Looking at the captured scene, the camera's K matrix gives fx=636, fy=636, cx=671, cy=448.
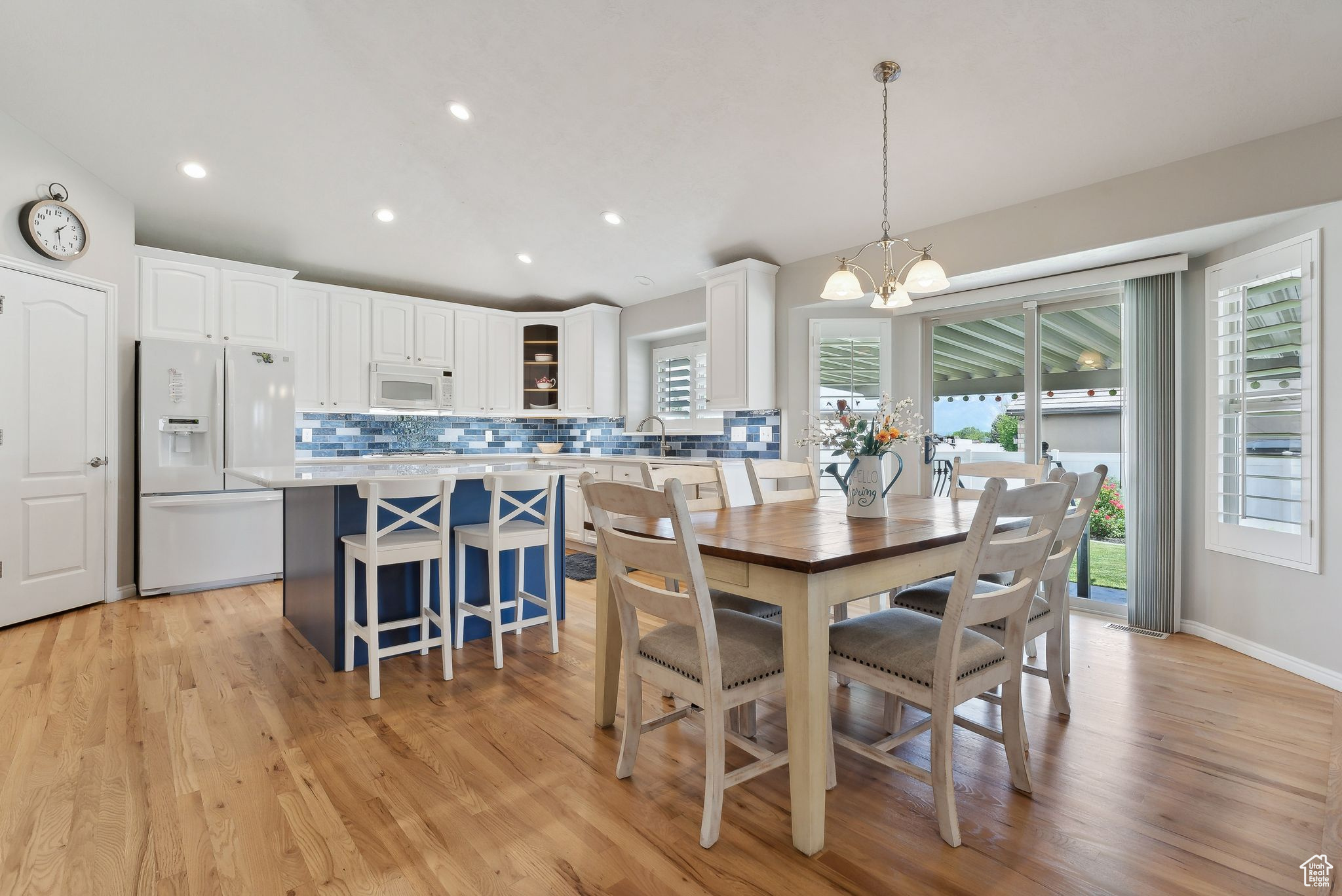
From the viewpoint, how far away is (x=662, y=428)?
6.25m

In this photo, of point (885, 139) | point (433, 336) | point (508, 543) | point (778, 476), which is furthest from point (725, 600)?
point (433, 336)

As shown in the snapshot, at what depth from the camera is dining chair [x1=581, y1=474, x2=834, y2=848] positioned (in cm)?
158

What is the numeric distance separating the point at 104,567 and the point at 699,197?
4.40 meters

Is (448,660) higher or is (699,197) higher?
(699,197)

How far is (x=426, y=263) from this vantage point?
5465 millimetres

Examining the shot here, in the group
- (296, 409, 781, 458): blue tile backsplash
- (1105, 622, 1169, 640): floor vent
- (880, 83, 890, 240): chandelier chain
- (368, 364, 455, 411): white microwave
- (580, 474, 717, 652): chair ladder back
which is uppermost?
(880, 83, 890, 240): chandelier chain

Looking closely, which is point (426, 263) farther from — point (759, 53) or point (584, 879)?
point (584, 879)

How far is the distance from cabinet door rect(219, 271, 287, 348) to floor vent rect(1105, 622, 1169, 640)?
5790 millimetres

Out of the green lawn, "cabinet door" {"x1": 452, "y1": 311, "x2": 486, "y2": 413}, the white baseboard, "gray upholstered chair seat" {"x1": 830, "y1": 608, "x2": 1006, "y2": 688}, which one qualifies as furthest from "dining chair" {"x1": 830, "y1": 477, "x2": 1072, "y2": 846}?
"cabinet door" {"x1": 452, "y1": 311, "x2": 486, "y2": 413}

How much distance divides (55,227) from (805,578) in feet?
15.1

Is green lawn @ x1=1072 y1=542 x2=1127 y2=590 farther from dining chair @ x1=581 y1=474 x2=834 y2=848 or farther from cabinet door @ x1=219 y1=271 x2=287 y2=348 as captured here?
cabinet door @ x1=219 y1=271 x2=287 y2=348

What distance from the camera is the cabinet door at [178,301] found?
4.21 m

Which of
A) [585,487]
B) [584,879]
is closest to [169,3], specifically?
[585,487]

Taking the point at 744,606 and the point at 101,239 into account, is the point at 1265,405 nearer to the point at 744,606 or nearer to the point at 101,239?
the point at 744,606
